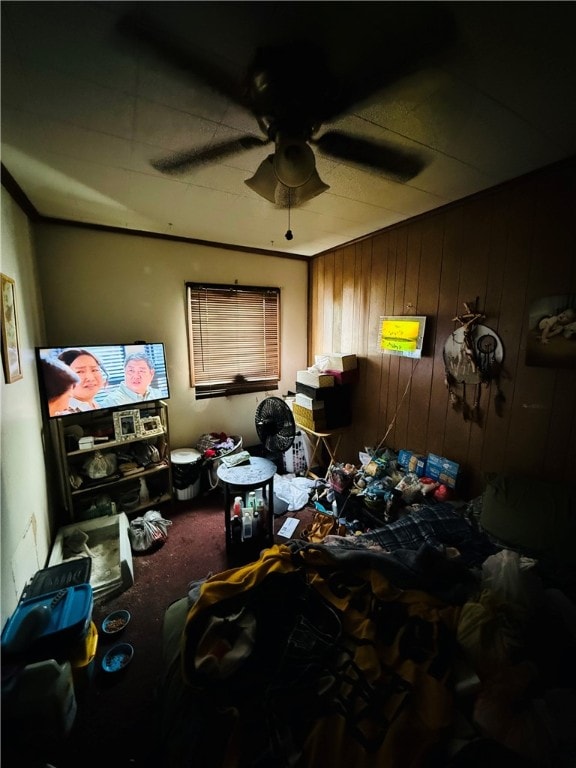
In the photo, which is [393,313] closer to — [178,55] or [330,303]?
[330,303]

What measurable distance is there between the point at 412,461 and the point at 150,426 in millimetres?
2290

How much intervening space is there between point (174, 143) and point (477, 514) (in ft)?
8.72

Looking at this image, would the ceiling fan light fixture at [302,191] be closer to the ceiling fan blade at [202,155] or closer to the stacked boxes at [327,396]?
the ceiling fan blade at [202,155]

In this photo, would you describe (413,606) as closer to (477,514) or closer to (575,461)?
(477,514)

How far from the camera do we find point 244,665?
3.38ft

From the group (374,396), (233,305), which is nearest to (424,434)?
(374,396)

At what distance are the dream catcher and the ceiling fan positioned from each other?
114cm

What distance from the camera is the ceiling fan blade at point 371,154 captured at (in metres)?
1.34

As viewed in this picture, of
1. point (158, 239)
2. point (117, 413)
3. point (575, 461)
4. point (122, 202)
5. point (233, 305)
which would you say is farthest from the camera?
point (233, 305)

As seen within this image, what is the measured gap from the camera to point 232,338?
328 cm

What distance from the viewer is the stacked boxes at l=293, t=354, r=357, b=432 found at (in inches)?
116

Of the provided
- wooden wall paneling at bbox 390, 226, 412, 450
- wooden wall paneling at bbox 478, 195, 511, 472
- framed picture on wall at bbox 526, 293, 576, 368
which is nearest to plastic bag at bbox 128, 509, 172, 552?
wooden wall paneling at bbox 390, 226, 412, 450

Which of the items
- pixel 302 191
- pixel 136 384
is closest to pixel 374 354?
pixel 302 191

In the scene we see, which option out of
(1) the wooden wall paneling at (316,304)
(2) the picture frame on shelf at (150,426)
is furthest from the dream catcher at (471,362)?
(2) the picture frame on shelf at (150,426)
